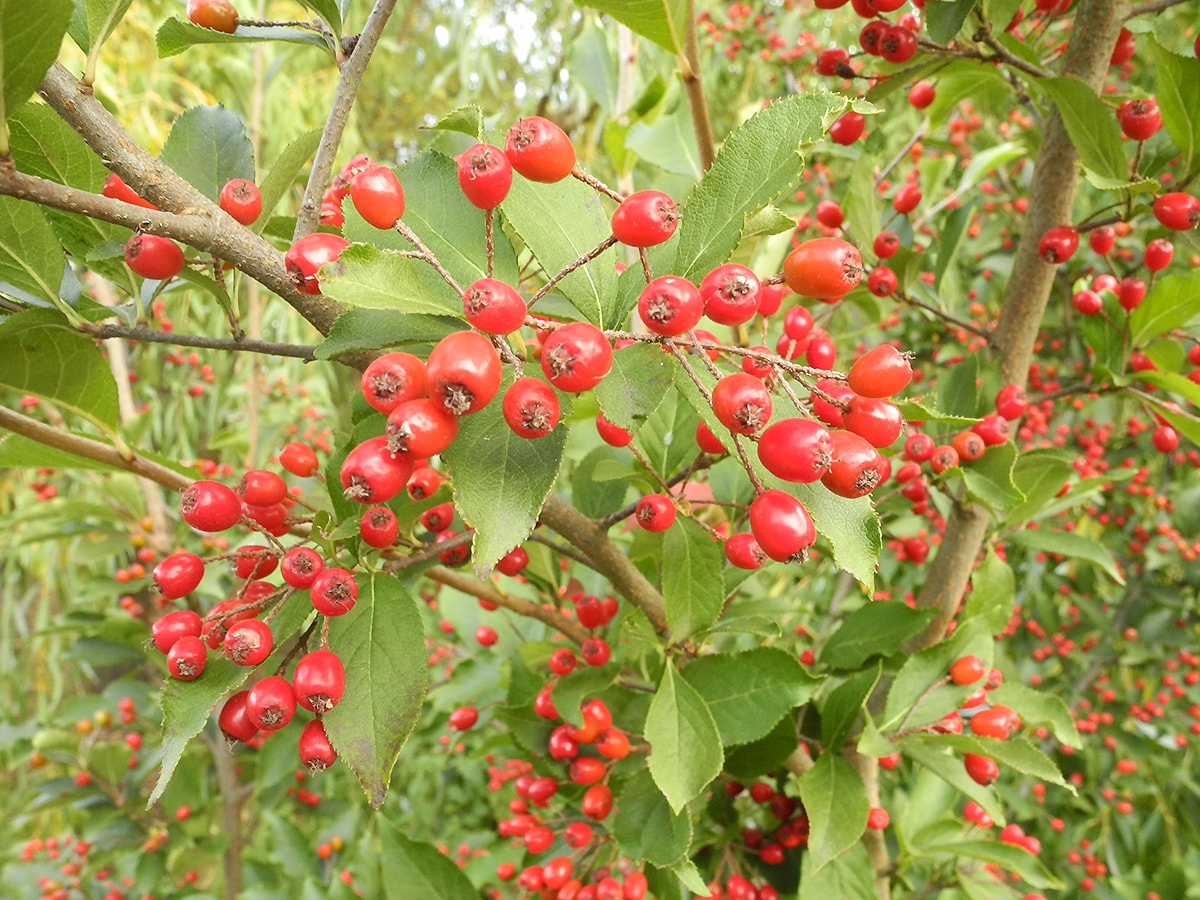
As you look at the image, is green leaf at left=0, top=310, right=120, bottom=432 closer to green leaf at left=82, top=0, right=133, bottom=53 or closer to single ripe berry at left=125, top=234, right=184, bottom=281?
single ripe berry at left=125, top=234, right=184, bottom=281

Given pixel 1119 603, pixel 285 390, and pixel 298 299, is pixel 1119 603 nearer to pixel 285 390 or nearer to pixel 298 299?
pixel 298 299

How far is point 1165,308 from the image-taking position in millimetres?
1327

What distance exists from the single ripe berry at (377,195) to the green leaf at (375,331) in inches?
3.1

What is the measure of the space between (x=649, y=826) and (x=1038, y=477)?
0.88m

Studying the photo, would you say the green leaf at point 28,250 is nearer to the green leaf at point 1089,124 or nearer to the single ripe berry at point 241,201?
the single ripe berry at point 241,201

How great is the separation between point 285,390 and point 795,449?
4007 millimetres

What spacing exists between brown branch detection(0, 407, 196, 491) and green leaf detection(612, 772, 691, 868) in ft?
2.50

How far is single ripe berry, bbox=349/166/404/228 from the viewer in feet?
2.09

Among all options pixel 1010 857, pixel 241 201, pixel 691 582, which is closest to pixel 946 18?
pixel 691 582

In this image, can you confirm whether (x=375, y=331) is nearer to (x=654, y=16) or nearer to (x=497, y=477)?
(x=497, y=477)

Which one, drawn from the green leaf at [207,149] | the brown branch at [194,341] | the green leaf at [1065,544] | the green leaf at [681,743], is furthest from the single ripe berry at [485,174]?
the green leaf at [1065,544]

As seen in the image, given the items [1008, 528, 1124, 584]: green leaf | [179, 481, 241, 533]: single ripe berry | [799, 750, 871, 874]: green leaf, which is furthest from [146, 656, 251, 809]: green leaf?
[1008, 528, 1124, 584]: green leaf

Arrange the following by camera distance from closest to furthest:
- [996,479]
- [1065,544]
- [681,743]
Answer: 1. [681,743]
2. [996,479]
3. [1065,544]

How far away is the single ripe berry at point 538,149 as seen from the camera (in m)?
0.65
